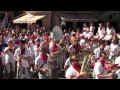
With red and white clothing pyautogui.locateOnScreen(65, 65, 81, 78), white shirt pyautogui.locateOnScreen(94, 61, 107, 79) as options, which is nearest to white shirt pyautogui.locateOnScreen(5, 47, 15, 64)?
white shirt pyautogui.locateOnScreen(94, 61, 107, 79)

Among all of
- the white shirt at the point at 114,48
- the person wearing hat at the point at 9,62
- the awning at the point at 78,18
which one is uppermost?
the awning at the point at 78,18

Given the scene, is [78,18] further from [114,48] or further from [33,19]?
[114,48]

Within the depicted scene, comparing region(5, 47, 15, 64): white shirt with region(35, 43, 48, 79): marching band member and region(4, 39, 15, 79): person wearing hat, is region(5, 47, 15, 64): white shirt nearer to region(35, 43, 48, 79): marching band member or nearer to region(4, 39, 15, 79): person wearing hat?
region(4, 39, 15, 79): person wearing hat

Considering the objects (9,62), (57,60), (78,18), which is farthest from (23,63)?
(78,18)

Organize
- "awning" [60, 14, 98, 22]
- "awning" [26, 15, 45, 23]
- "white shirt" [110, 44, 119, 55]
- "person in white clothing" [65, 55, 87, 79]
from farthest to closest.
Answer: "awning" [26, 15, 45, 23] < "awning" [60, 14, 98, 22] < "white shirt" [110, 44, 119, 55] < "person in white clothing" [65, 55, 87, 79]

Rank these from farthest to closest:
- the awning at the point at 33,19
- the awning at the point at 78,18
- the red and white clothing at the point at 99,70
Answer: the awning at the point at 33,19, the awning at the point at 78,18, the red and white clothing at the point at 99,70

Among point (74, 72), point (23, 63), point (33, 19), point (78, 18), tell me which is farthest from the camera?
point (33, 19)

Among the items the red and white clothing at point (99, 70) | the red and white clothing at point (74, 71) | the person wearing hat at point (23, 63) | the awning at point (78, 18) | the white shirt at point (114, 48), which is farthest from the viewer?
the awning at point (78, 18)

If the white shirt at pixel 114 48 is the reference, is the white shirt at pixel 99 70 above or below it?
below

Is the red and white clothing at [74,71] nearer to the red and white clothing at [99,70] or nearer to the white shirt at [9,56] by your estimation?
the red and white clothing at [99,70]

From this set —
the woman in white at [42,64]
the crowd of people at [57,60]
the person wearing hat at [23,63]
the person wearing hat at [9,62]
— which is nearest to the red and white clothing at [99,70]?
the crowd of people at [57,60]

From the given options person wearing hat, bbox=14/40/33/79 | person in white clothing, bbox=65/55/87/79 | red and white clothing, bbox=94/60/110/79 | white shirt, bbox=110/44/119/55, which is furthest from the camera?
white shirt, bbox=110/44/119/55
